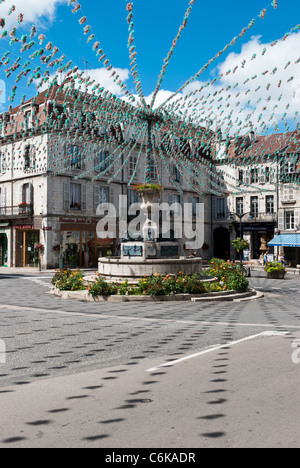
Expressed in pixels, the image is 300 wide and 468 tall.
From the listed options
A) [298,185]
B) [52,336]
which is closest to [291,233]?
[298,185]

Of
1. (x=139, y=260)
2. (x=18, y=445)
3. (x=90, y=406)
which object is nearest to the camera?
(x=18, y=445)

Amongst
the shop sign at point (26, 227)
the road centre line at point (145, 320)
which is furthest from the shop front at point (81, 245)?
the road centre line at point (145, 320)

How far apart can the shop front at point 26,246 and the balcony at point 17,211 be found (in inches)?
37.8

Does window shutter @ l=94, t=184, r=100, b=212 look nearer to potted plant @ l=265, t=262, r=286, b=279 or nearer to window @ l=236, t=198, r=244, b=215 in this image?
window @ l=236, t=198, r=244, b=215

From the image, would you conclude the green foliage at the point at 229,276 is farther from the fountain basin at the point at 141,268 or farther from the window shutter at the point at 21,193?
the window shutter at the point at 21,193

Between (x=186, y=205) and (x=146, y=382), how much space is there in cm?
3621

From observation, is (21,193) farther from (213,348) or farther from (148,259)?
(213,348)

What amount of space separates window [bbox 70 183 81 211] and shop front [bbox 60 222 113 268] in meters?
1.35

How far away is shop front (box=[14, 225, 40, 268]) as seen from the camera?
3177 centimetres

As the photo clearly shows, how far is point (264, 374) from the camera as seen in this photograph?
17.2 ft

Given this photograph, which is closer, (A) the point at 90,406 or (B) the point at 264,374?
(A) the point at 90,406

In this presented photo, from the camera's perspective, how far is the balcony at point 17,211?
3118 centimetres

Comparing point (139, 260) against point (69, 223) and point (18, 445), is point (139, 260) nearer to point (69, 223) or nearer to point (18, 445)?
point (18, 445)

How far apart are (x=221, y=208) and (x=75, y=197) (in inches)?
651
